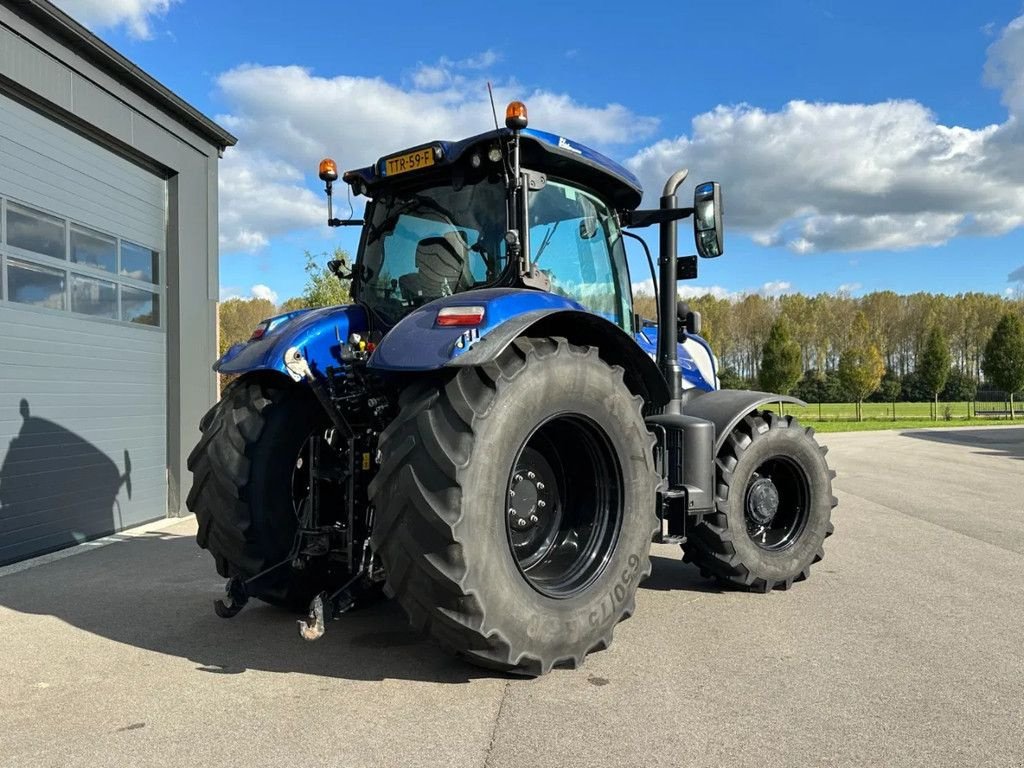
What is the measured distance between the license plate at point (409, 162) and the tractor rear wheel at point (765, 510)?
257 cm

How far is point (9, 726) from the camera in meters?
3.12

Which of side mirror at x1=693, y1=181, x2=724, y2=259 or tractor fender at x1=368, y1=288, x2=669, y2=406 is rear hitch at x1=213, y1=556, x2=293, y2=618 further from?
A: side mirror at x1=693, y1=181, x2=724, y2=259

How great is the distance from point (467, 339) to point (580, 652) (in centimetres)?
150

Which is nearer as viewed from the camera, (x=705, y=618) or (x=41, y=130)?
(x=705, y=618)

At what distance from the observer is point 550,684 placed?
3.45 metres

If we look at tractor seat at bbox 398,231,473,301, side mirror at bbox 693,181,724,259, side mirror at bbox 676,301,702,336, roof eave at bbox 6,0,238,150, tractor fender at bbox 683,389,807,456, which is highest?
roof eave at bbox 6,0,238,150

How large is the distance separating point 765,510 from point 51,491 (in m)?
6.18

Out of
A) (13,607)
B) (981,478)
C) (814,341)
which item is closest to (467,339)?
(13,607)

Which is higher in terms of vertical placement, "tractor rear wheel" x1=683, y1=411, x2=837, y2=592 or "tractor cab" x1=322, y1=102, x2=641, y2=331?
"tractor cab" x1=322, y1=102, x2=641, y2=331

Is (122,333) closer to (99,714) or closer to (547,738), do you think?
(99,714)

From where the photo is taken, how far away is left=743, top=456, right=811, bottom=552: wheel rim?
5227 mm

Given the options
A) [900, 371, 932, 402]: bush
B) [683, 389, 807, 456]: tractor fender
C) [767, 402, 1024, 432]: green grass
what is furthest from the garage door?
[900, 371, 932, 402]: bush

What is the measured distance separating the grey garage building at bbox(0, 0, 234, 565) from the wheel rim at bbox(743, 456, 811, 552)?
6.04m

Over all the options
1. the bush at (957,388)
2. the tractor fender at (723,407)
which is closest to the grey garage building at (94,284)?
the tractor fender at (723,407)
